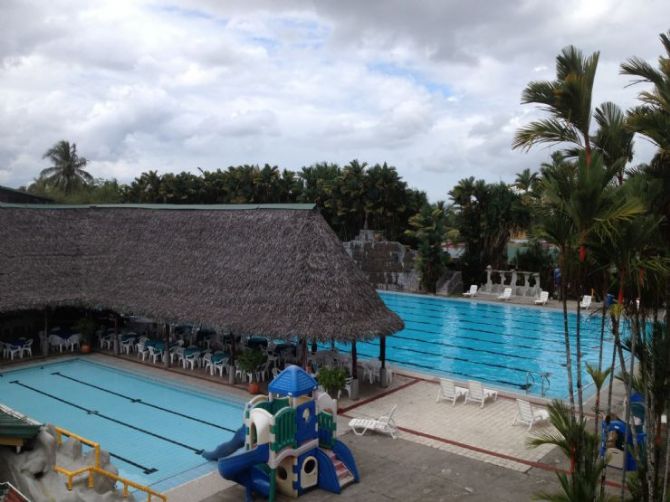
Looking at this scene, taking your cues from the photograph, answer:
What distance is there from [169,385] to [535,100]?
1249 centimetres

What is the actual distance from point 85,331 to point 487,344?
48.8 ft

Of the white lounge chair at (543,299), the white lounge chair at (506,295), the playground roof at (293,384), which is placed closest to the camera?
the playground roof at (293,384)

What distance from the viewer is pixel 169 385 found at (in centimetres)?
1611

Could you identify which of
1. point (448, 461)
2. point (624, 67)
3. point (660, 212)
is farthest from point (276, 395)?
point (624, 67)

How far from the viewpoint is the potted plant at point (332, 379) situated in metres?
13.9

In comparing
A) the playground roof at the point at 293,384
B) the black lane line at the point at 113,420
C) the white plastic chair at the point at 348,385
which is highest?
the playground roof at the point at 293,384

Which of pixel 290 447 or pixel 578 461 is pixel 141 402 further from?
pixel 578 461

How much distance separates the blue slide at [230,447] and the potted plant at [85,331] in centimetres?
1023

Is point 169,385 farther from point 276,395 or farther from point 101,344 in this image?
point 276,395

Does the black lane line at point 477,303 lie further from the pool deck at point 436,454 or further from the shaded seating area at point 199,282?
the shaded seating area at point 199,282

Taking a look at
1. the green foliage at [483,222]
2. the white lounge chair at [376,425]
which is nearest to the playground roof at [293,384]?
the white lounge chair at [376,425]

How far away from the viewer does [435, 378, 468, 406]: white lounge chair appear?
47.5ft

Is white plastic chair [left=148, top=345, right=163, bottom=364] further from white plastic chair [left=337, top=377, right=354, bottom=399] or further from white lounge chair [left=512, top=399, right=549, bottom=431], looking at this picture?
white lounge chair [left=512, top=399, right=549, bottom=431]

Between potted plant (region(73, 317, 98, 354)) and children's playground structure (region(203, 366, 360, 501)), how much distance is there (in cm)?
1106
